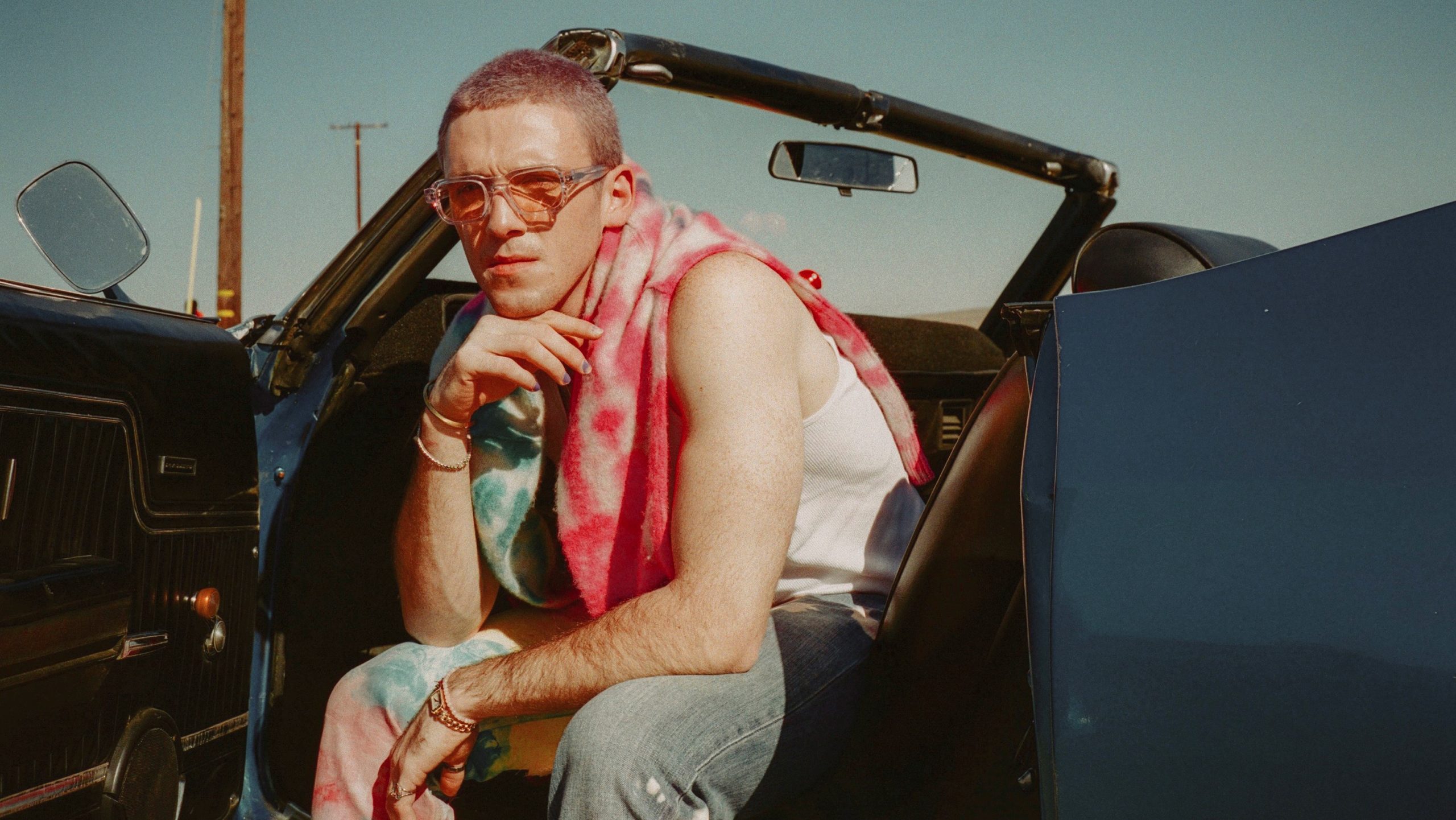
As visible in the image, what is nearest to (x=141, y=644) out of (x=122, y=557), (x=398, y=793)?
(x=122, y=557)

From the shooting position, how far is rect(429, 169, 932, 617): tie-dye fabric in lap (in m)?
1.69

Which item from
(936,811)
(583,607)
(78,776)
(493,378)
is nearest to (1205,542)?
(936,811)

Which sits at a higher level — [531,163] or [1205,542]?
[531,163]

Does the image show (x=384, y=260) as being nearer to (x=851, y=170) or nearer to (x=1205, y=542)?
(x=851, y=170)

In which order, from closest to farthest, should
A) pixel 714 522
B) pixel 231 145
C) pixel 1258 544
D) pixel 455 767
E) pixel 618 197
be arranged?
pixel 1258 544 → pixel 714 522 → pixel 455 767 → pixel 618 197 → pixel 231 145

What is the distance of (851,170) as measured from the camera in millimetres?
2613

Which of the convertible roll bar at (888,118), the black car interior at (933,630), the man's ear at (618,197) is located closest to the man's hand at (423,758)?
the black car interior at (933,630)

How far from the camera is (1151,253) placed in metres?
1.46

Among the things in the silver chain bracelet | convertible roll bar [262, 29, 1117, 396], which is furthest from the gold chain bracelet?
convertible roll bar [262, 29, 1117, 396]

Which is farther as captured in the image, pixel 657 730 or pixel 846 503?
pixel 846 503

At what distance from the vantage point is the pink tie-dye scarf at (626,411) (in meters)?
1.69

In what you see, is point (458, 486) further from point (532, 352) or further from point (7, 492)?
point (7, 492)

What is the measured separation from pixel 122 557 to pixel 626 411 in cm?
80

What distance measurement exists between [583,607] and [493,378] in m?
0.56
